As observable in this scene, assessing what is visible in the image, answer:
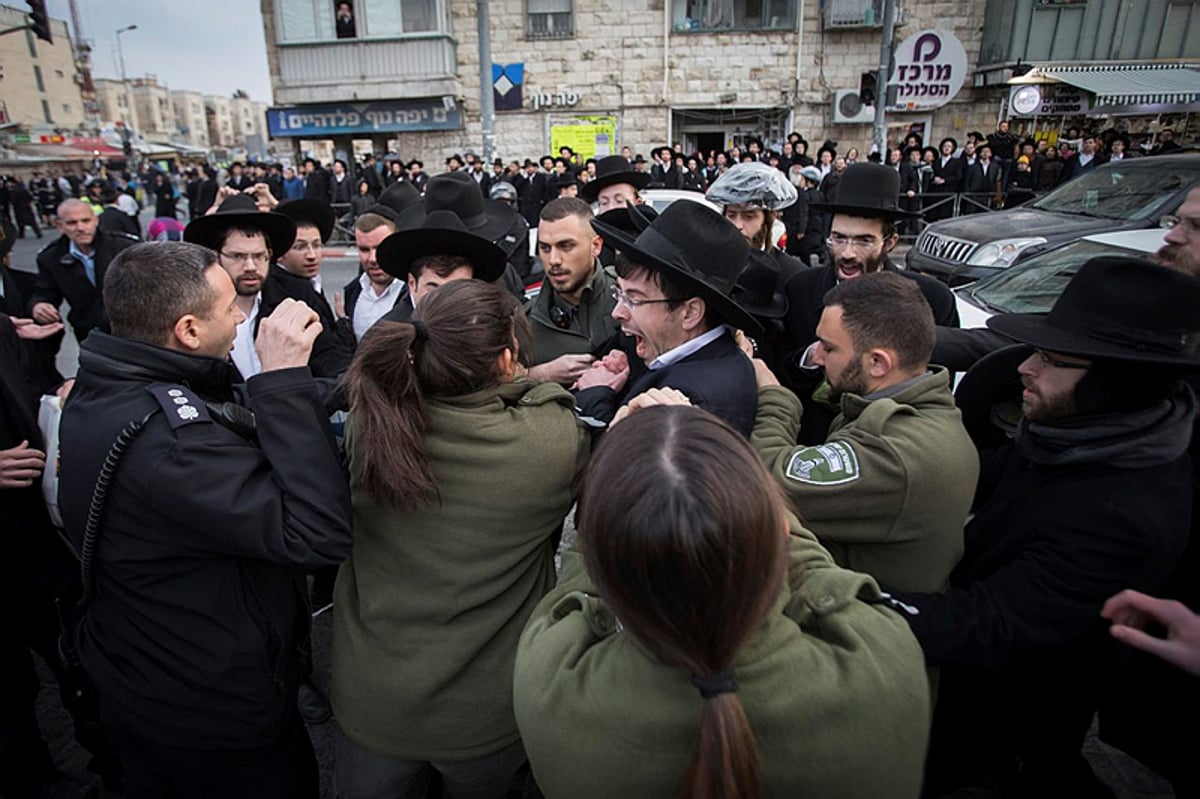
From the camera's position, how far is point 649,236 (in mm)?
Result: 2135

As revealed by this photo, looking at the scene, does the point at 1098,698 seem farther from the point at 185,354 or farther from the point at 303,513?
the point at 185,354

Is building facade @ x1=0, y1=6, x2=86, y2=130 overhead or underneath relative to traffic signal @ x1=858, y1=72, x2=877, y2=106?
overhead

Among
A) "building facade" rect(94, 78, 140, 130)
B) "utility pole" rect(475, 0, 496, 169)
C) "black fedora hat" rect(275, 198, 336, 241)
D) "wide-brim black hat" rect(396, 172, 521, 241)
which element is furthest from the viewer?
"building facade" rect(94, 78, 140, 130)

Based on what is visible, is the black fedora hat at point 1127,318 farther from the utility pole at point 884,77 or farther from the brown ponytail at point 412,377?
the utility pole at point 884,77

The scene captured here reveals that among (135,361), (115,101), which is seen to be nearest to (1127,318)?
(135,361)

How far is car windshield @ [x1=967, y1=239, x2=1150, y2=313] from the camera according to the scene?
5.16 m

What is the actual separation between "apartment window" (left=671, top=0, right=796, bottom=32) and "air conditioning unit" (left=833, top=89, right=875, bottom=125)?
225 cm

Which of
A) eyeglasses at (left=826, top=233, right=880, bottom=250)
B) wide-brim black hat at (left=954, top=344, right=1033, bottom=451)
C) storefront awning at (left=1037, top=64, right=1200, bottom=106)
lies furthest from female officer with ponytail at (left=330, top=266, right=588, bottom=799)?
storefront awning at (left=1037, top=64, right=1200, bottom=106)

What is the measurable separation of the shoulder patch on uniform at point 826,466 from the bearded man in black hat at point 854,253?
57.2 inches

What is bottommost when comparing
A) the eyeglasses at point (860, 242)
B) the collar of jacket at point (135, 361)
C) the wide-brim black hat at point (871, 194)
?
the collar of jacket at point (135, 361)

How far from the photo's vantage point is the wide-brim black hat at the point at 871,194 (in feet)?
10.8

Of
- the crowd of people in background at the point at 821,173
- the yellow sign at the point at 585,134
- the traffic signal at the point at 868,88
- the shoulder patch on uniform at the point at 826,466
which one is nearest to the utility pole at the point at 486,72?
the crowd of people in background at the point at 821,173

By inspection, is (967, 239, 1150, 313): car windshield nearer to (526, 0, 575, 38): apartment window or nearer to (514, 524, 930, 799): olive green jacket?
(514, 524, 930, 799): olive green jacket

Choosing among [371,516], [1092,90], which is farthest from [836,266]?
[1092,90]
